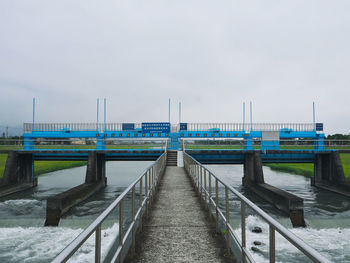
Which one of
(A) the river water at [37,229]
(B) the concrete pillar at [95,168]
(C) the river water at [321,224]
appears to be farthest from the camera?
(B) the concrete pillar at [95,168]

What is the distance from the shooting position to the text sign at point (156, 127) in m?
27.9

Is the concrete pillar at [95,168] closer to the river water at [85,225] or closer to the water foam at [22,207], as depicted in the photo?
the river water at [85,225]

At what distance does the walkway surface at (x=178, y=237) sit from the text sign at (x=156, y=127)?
20.8 metres

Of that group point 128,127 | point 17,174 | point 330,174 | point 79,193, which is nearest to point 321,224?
point 330,174

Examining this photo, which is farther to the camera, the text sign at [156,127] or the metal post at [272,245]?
the text sign at [156,127]

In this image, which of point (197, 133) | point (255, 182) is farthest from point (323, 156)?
point (197, 133)

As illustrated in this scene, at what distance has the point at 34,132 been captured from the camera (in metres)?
25.7

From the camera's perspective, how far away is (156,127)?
28000 mm

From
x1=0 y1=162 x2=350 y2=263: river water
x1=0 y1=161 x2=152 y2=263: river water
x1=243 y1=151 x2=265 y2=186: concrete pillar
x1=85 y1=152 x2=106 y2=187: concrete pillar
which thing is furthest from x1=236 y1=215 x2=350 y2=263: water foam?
x1=85 y1=152 x2=106 y2=187: concrete pillar

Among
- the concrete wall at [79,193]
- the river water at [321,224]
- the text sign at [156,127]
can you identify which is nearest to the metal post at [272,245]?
the river water at [321,224]

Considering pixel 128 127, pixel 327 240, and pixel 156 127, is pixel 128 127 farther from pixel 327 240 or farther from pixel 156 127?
pixel 327 240

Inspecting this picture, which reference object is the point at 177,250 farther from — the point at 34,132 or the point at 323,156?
the point at 34,132

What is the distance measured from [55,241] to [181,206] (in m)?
6.98

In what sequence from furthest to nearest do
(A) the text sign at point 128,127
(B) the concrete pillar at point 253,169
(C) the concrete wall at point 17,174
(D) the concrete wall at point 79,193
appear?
(A) the text sign at point 128,127, (C) the concrete wall at point 17,174, (B) the concrete pillar at point 253,169, (D) the concrete wall at point 79,193
